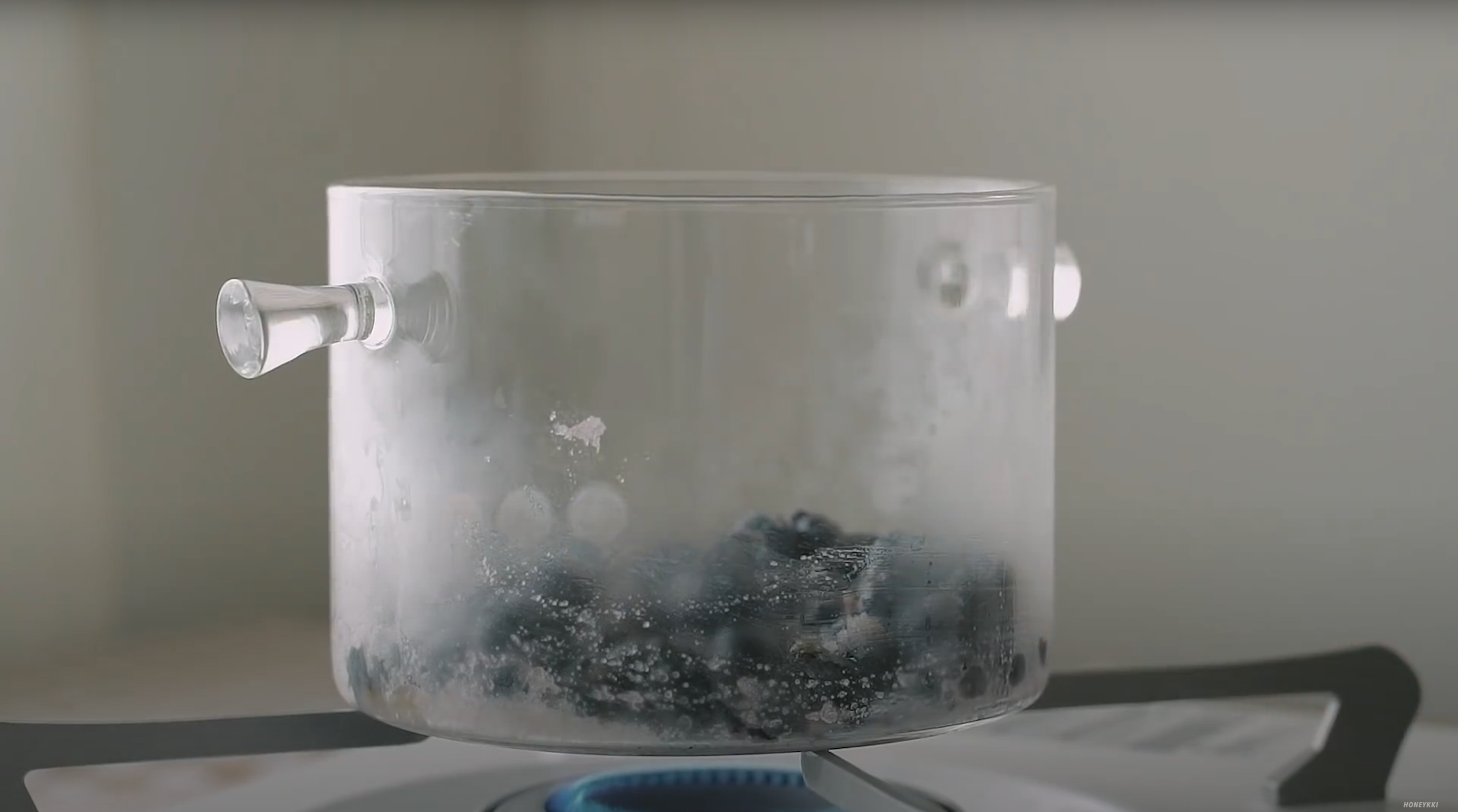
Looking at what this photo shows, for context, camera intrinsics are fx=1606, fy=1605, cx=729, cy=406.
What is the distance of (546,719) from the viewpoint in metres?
0.45

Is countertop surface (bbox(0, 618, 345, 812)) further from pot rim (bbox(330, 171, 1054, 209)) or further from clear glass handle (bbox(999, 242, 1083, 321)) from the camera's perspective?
clear glass handle (bbox(999, 242, 1083, 321))

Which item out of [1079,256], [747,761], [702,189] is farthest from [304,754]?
[1079,256]

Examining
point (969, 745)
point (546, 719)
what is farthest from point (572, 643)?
point (969, 745)

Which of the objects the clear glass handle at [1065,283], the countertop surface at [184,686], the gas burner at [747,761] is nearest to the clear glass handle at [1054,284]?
the clear glass handle at [1065,283]

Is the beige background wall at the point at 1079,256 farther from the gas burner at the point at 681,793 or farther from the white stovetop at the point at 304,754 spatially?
the gas burner at the point at 681,793

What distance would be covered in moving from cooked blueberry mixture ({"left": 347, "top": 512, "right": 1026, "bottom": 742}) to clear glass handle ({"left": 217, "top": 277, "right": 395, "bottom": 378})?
8 cm

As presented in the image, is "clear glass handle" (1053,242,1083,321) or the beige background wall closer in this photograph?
"clear glass handle" (1053,242,1083,321)

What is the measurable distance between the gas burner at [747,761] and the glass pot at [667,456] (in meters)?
0.08

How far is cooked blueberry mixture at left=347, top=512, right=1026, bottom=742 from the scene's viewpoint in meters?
0.44

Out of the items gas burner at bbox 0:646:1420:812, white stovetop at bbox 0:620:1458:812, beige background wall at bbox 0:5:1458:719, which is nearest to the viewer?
gas burner at bbox 0:646:1420:812

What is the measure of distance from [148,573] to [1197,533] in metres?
0.71

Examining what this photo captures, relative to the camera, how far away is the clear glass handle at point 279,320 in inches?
16.6

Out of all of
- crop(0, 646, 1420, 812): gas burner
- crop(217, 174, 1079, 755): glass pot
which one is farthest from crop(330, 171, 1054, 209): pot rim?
crop(0, 646, 1420, 812): gas burner

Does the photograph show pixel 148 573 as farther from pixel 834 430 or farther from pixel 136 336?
pixel 834 430
